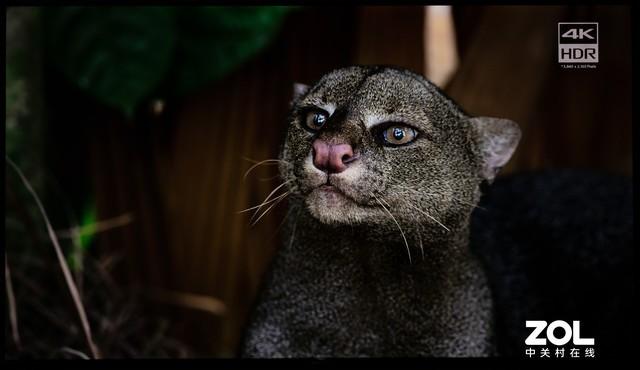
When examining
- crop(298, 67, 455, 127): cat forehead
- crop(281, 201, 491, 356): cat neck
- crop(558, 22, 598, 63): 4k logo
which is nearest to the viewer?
crop(298, 67, 455, 127): cat forehead

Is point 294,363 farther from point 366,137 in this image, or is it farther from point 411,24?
point 411,24

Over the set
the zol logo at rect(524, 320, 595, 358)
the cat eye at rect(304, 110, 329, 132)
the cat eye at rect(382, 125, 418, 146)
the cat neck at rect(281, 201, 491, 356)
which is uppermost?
the cat eye at rect(304, 110, 329, 132)

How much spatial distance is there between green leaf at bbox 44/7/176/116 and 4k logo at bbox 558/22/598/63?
953mm

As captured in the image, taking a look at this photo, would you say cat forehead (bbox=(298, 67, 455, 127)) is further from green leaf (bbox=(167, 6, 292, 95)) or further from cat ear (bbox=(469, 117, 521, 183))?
green leaf (bbox=(167, 6, 292, 95))

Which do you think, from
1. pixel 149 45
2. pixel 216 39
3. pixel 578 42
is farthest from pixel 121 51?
pixel 578 42

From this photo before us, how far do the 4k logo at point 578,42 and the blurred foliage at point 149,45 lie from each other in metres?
0.72

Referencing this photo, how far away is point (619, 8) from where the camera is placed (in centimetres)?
211

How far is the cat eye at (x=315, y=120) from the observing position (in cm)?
142

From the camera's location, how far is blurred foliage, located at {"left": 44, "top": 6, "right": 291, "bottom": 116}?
6.45 ft

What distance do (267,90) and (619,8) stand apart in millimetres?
974

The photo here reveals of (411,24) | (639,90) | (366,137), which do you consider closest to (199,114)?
(411,24)

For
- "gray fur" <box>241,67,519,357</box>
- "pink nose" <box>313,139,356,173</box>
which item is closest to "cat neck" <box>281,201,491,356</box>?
"gray fur" <box>241,67,519,357</box>

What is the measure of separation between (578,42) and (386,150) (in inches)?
22.4

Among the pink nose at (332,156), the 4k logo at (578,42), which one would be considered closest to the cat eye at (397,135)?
the pink nose at (332,156)
